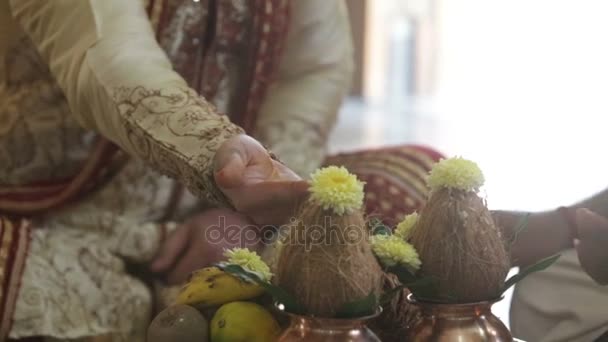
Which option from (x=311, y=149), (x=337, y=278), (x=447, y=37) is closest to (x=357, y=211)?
(x=337, y=278)

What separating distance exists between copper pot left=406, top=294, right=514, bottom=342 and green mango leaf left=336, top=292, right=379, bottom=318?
0.05 metres

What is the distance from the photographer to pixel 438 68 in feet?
17.1

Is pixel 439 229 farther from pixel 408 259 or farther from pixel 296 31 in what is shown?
pixel 296 31

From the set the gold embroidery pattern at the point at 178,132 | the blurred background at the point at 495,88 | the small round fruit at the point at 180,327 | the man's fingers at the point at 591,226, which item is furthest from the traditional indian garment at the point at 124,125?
the blurred background at the point at 495,88

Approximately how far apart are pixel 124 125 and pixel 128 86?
0.04 meters

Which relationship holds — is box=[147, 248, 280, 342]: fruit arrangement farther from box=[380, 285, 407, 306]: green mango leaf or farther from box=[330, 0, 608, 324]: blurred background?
box=[330, 0, 608, 324]: blurred background

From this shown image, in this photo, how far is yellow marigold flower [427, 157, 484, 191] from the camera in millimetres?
789

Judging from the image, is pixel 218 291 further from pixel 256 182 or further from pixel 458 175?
pixel 458 175

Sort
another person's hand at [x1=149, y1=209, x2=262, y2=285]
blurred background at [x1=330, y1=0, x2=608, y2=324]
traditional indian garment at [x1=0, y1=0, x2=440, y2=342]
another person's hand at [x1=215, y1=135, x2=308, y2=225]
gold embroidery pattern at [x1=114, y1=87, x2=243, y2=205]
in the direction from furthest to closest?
blurred background at [x1=330, y1=0, x2=608, y2=324] → another person's hand at [x1=149, y1=209, x2=262, y2=285] → traditional indian garment at [x1=0, y1=0, x2=440, y2=342] → gold embroidery pattern at [x1=114, y1=87, x2=243, y2=205] → another person's hand at [x1=215, y1=135, x2=308, y2=225]

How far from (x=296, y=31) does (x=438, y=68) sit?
3.80 m

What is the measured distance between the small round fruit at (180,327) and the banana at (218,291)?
22mm

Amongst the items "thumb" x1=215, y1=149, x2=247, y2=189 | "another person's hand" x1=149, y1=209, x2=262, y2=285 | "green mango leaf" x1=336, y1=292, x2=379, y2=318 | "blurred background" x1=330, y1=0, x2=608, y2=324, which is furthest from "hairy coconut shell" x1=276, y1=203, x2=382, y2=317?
"blurred background" x1=330, y1=0, x2=608, y2=324

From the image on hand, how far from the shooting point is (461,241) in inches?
A: 30.7

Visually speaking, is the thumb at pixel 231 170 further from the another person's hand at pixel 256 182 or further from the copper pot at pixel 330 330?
the copper pot at pixel 330 330
